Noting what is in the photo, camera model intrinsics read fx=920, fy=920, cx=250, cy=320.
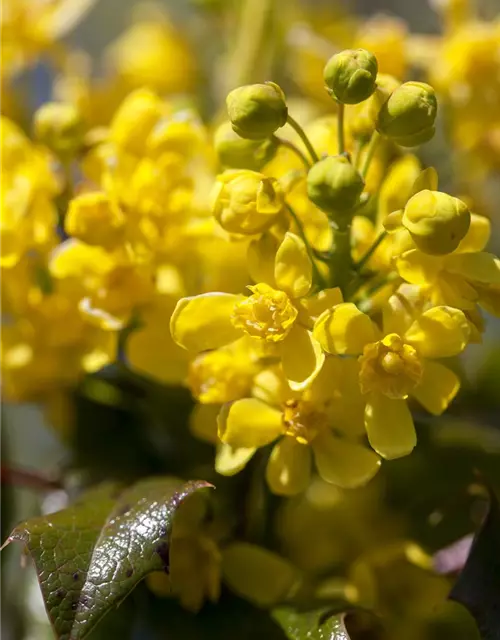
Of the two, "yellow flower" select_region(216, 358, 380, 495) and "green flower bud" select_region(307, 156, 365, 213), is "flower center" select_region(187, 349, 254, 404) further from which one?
"green flower bud" select_region(307, 156, 365, 213)

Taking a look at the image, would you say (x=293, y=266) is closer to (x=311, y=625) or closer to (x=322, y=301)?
(x=322, y=301)

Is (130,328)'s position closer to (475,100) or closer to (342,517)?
(342,517)

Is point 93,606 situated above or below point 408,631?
above

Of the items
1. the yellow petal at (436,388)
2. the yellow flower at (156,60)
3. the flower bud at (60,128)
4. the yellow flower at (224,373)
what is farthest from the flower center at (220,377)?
the yellow flower at (156,60)

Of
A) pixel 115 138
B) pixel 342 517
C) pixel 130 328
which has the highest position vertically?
pixel 115 138

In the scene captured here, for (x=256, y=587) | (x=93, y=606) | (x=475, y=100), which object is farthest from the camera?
(x=475, y=100)

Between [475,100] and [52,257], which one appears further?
[475,100]

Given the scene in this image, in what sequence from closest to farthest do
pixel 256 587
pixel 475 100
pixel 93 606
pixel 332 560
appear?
pixel 93 606
pixel 256 587
pixel 332 560
pixel 475 100

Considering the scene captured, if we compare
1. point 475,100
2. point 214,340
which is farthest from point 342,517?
point 475,100
